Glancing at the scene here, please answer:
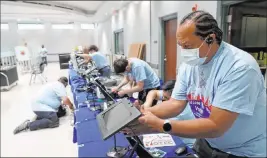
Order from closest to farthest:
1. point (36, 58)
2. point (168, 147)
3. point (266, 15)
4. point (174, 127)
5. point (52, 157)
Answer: point (174, 127)
point (168, 147)
point (52, 157)
point (266, 15)
point (36, 58)

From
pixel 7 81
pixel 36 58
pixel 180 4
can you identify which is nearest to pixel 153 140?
pixel 180 4

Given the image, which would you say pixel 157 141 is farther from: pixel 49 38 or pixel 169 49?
pixel 49 38

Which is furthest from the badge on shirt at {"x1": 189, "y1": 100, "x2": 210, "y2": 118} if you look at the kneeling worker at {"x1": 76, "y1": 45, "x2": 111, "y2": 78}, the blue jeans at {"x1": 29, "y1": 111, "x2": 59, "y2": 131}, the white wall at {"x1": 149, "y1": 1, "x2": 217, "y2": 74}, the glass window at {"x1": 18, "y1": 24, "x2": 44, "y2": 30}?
the glass window at {"x1": 18, "y1": 24, "x2": 44, "y2": 30}

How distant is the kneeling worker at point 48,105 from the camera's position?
3744 mm

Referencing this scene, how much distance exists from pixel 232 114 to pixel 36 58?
496 inches

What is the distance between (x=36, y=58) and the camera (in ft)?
39.0

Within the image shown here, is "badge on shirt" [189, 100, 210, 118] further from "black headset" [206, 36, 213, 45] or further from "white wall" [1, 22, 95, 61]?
"white wall" [1, 22, 95, 61]

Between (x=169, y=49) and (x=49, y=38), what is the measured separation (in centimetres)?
1299

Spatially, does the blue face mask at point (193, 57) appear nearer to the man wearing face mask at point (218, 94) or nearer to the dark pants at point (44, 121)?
the man wearing face mask at point (218, 94)

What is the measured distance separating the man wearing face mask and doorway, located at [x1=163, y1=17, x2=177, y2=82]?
403 cm

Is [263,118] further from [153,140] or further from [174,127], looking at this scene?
[153,140]

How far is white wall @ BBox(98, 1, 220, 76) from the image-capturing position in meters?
4.14

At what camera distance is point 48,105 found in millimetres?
3938

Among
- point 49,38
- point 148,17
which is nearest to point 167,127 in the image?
point 148,17
